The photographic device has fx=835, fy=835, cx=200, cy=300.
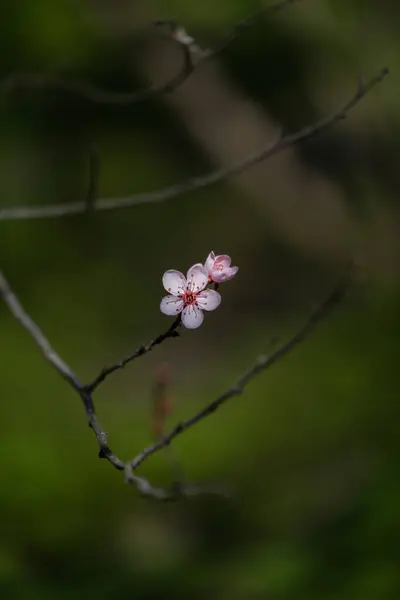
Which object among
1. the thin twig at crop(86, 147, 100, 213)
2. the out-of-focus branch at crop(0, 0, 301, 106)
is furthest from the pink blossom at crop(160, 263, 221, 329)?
the out-of-focus branch at crop(0, 0, 301, 106)

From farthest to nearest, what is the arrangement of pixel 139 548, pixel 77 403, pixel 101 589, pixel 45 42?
pixel 45 42
pixel 77 403
pixel 139 548
pixel 101 589

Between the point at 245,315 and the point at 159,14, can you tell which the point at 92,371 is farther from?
the point at 159,14

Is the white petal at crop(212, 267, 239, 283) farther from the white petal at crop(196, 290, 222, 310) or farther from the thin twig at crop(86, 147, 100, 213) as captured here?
the thin twig at crop(86, 147, 100, 213)

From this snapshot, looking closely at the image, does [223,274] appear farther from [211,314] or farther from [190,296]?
[211,314]

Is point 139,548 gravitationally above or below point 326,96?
below

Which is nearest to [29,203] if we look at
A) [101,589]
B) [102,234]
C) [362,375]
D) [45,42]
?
[102,234]

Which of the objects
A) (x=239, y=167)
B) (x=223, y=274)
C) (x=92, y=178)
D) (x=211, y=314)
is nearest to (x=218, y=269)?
(x=223, y=274)

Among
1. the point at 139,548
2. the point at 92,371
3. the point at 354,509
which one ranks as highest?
the point at 92,371

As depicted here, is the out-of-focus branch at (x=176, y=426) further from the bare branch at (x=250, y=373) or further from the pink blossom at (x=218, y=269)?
the pink blossom at (x=218, y=269)
